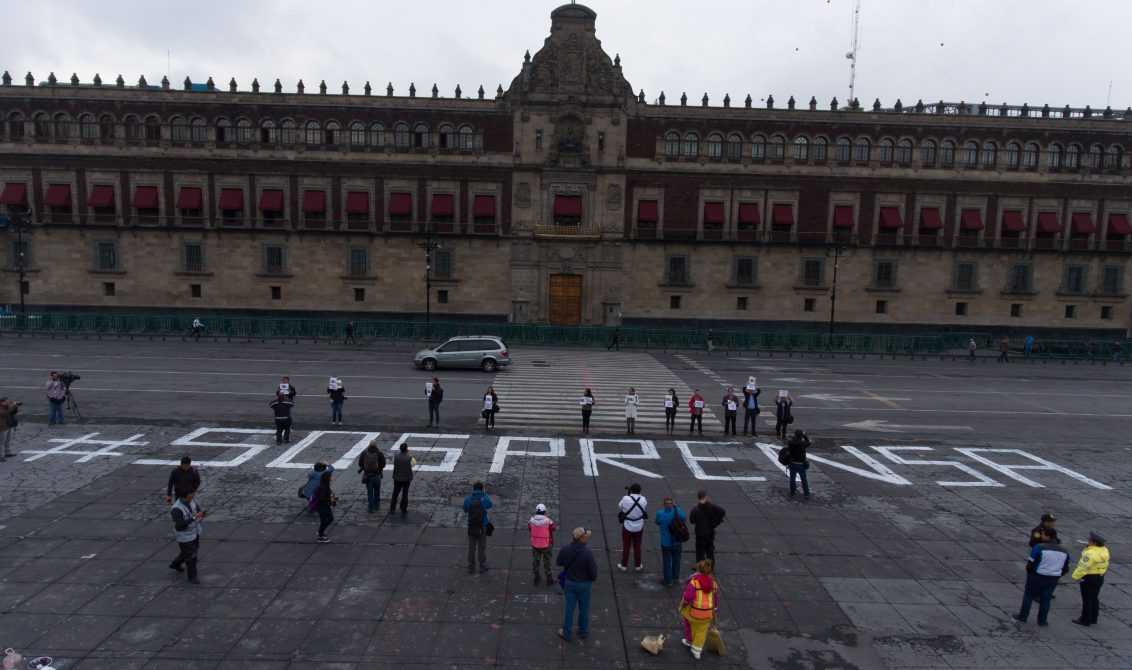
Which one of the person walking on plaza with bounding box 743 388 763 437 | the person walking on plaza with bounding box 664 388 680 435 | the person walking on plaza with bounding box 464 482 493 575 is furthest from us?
the person walking on plaza with bounding box 743 388 763 437

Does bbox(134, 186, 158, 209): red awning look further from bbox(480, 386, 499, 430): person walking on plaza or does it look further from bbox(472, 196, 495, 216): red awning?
bbox(480, 386, 499, 430): person walking on plaza

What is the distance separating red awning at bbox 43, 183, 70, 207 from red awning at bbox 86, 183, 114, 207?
4.25 ft

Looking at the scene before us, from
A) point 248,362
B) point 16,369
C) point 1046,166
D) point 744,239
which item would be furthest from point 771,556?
point 1046,166

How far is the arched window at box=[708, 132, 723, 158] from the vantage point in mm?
46656

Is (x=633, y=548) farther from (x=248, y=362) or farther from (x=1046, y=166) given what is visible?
(x=1046, y=166)

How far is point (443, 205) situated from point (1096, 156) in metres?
46.1

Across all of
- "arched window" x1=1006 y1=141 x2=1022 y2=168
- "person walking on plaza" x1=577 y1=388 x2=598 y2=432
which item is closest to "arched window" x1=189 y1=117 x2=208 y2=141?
"person walking on plaza" x1=577 y1=388 x2=598 y2=432

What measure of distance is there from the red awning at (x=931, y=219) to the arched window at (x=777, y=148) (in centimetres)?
1067

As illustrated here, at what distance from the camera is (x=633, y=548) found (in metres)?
10.3

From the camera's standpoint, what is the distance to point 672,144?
4662 centimetres

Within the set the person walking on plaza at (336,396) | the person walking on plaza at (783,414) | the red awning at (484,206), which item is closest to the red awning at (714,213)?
the red awning at (484,206)

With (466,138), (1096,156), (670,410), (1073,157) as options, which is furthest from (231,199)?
(1096,156)

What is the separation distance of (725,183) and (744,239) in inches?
163

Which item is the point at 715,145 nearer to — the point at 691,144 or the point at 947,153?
the point at 691,144
